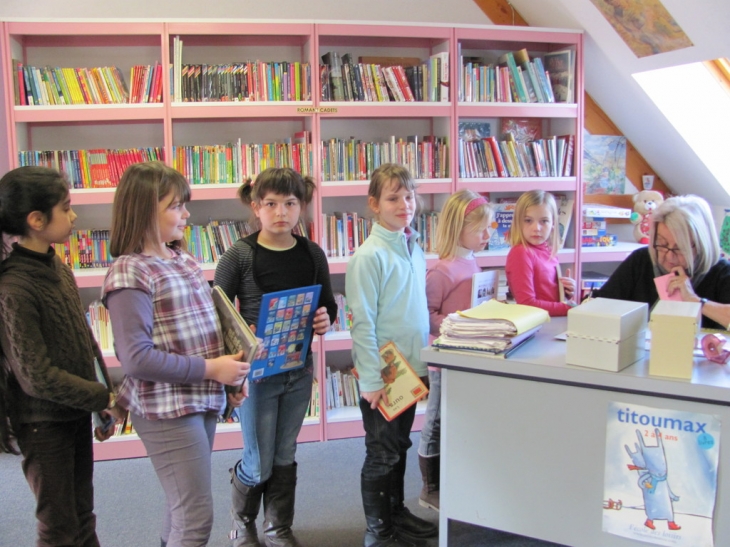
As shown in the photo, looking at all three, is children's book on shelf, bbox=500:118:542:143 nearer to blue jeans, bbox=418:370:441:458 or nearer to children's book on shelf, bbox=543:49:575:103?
children's book on shelf, bbox=543:49:575:103

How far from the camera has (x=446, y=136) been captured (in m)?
3.55

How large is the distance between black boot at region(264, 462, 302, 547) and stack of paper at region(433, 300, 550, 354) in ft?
2.34

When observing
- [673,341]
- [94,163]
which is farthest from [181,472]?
[94,163]

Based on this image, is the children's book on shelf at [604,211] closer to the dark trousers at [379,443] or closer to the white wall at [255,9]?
the white wall at [255,9]

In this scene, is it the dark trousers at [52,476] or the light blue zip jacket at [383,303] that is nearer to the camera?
the dark trousers at [52,476]

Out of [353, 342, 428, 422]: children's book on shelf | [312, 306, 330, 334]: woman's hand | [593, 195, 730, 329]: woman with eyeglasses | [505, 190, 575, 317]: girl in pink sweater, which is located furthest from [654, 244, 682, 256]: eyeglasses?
[312, 306, 330, 334]: woman's hand

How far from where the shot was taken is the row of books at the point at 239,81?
318 centimetres

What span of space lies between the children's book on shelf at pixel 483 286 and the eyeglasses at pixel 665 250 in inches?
22.8

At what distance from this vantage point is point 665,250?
2.39 metres

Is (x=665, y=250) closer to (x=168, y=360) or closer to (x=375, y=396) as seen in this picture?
(x=375, y=396)

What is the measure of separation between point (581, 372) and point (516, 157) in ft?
6.83

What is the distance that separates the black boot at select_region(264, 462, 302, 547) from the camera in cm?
226

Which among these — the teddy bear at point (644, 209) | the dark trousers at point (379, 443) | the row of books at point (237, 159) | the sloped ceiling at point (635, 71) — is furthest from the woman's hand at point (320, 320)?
the teddy bear at point (644, 209)

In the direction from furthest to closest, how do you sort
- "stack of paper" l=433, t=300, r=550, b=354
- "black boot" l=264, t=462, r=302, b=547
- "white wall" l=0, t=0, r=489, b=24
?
"white wall" l=0, t=0, r=489, b=24
"black boot" l=264, t=462, r=302, b=547
"stack of paper" l=433, t=300, r=550, b=354
